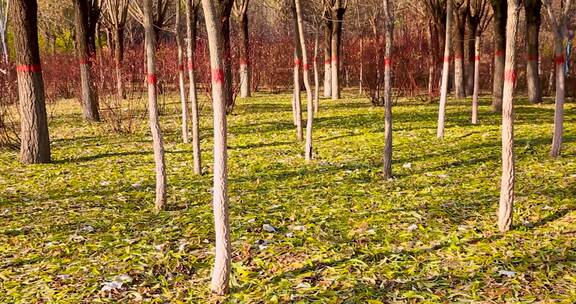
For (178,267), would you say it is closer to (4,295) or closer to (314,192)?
(4,295)

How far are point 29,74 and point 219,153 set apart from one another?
19.6 feet

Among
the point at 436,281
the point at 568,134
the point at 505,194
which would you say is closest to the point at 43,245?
the point at 436,281

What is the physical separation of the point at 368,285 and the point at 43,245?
3044mm

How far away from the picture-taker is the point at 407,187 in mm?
6375

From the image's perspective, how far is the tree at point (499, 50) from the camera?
13.3 meters

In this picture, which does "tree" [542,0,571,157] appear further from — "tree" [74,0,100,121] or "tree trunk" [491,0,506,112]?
"tree" [74,0,100,121]

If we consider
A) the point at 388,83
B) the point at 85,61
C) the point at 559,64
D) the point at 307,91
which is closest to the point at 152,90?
the point at 388,83

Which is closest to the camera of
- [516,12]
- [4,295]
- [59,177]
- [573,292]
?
[573,292]

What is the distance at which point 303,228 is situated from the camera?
16.2 feet

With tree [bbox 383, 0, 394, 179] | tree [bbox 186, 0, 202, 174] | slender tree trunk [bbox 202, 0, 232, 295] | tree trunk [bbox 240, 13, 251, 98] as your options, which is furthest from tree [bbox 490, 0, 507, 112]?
slender tree trunk [bbox 202, 0, 232, 295]

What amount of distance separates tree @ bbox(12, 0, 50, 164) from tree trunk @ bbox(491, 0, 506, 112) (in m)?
11.1

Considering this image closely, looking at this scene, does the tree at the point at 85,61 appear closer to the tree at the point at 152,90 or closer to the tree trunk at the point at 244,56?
the tree trunk at the point at 244,56

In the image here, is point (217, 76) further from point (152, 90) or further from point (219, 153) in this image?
point (152, 90)

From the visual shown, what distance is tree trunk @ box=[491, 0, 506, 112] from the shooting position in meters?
13.3
